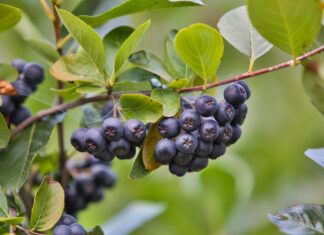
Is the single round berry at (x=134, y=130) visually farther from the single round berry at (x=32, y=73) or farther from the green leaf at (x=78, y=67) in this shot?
the single round berry at (x=32, y=73)

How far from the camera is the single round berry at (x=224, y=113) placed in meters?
1.25

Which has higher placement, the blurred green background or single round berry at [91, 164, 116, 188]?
single round berry at [91, 164, 116, 188]

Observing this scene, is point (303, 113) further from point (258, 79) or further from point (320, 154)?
point (320, 154)

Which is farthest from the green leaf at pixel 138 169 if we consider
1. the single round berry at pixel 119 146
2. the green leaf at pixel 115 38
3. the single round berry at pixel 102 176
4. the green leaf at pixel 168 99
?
the single round berry at pixel 102 176

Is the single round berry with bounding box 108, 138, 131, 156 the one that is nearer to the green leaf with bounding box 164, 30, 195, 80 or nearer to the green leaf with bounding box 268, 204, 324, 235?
the green leaf with bounding box 164, 30, 195, 80

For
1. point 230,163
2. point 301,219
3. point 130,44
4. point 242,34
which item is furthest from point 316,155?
point 230,163

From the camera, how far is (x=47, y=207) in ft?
4.00

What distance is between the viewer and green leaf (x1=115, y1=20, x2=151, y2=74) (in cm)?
123

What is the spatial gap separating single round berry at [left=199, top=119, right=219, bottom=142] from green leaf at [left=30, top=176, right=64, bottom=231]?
44 cm

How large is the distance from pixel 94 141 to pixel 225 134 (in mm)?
389

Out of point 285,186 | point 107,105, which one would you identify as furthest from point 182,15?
point 107,105

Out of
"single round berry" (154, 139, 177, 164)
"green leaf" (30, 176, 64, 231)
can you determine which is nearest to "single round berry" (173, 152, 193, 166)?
"single round berry" (154, 139, 177, 164)

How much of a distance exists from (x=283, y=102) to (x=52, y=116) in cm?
280

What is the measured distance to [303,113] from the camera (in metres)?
3.77
